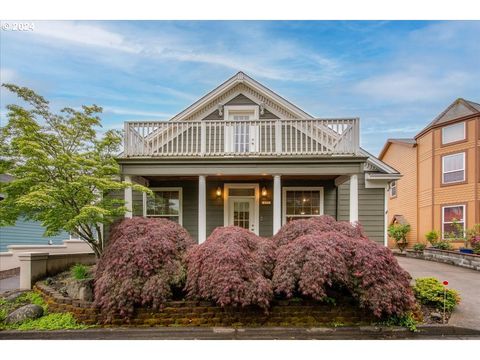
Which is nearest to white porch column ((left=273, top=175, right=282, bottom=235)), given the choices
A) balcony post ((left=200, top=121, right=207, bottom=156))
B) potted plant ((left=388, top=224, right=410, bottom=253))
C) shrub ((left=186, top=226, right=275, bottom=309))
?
shrub ((left=186, top=226, right=275, bottom=309))

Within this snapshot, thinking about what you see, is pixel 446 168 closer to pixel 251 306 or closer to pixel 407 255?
pixel 407 255

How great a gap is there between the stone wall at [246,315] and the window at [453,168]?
1215 centimetres

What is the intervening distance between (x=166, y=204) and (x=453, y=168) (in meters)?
13.3

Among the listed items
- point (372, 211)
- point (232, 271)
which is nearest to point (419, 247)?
point (372, 211)

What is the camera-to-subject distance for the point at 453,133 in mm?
14523

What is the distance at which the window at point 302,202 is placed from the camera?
9.37 metres

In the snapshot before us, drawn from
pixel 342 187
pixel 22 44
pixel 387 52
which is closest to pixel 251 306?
pixel 342 187

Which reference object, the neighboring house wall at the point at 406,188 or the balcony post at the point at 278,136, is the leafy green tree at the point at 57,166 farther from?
the neighboring house wall at the point at 406,188

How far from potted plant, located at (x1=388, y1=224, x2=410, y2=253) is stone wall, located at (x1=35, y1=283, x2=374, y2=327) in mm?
12854

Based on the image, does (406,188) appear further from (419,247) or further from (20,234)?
(20,234)

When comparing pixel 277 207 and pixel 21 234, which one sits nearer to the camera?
pixel 277 207

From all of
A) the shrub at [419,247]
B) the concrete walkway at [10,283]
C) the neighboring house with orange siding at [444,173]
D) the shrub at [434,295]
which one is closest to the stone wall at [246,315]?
the shrub at [434,295]
